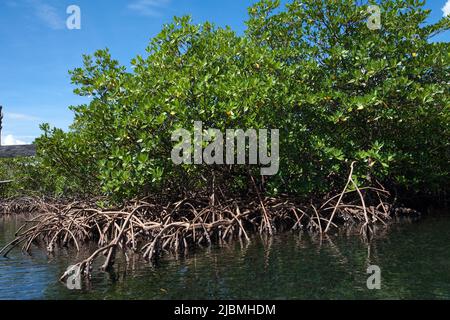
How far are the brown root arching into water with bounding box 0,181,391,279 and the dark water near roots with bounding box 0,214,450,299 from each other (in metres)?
0.60

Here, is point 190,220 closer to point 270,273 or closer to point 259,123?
point 259,123

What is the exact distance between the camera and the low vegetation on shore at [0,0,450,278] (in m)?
8.57

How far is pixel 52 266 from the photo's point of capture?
23.8ft

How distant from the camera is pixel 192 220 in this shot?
8.59 m

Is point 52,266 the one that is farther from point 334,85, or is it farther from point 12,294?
point 334,85

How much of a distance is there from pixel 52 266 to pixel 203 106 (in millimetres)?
3847

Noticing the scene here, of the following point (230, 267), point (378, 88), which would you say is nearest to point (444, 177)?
point (378, 88)

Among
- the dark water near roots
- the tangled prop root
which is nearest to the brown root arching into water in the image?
the tangled prop root

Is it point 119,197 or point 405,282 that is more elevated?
point 119,197

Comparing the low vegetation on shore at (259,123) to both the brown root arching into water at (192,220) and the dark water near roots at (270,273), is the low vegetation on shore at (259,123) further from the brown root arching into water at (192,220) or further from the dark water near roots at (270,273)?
the dark water near roots at (270,273)

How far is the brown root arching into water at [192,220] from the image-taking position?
321 inches

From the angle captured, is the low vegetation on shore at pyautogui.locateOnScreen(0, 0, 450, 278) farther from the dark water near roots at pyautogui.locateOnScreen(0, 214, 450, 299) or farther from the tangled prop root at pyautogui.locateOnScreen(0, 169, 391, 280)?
the dark water near roots at pyautogui.locateOnScreen(0, 214, 450, 299)

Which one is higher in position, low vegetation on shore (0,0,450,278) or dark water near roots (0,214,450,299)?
low vegetation on shore (0,0,450,278)

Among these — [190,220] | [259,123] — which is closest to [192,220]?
[190,220]
